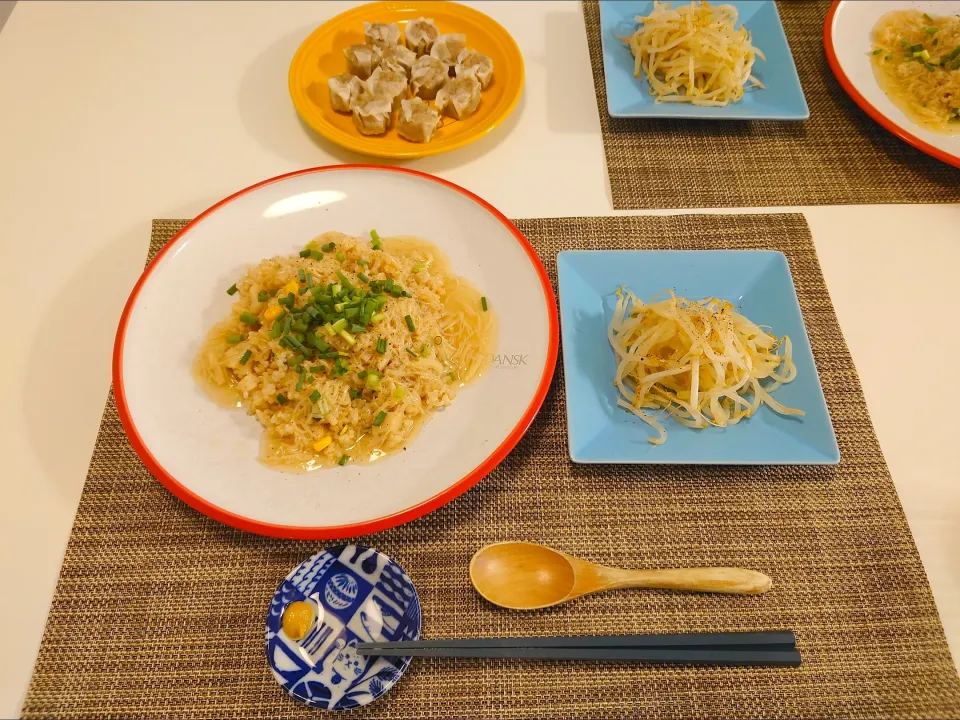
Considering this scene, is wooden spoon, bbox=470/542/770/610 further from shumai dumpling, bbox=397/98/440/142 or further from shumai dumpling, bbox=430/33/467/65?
shumai dumpling, bbox=430/33/467/65

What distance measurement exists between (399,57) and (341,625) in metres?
2.01

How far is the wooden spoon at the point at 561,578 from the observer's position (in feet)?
4.96

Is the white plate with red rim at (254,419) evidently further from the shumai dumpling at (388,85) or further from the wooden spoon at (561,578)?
the shumai dumpling at (388,85)

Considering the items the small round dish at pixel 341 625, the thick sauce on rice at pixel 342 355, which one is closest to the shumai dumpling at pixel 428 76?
the thick sauce on rice at pixel 342 355

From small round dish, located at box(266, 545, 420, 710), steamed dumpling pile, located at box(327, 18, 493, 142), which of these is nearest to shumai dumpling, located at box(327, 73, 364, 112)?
steamed dumpling pile, located at box(327, 18, 493, 142)

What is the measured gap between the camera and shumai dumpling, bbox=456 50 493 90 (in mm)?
2377

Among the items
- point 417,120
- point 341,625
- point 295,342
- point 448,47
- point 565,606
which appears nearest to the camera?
point 341,625

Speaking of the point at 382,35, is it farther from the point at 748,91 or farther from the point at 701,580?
the point at 701,580

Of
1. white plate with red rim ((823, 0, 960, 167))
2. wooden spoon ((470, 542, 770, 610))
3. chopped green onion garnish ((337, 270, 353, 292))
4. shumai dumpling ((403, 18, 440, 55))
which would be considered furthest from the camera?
shumai dumpling ((403, 18, 440, 55))

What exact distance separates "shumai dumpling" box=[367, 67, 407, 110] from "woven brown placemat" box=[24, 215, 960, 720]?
1.32 metres

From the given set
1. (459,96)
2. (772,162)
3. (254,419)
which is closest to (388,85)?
(459,96)

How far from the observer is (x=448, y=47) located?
2.46 m

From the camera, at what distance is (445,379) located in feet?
5.76

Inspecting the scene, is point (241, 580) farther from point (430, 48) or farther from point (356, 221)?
point (430, 48)
